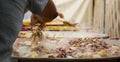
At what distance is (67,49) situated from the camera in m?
2.01

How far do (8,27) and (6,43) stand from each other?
0.05m

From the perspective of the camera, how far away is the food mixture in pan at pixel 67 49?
1.83 m

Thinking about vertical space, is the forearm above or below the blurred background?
below

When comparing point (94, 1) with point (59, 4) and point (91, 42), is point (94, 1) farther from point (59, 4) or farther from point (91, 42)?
point (91, 42)

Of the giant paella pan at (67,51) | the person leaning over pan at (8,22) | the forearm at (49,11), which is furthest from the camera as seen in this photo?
the giant paella pan at (67,51)

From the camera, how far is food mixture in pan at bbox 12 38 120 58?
1830 mm

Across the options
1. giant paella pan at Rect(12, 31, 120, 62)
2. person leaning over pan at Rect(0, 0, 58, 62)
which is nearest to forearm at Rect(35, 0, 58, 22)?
person leaning over pan at Rect(0, 0, 58, 62)

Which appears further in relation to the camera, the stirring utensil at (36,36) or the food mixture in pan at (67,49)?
the stirring utensil at (36,36)

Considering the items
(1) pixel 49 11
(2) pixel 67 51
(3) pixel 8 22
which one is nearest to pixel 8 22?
(3) pixel 8 22

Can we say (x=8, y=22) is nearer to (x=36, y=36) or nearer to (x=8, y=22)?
(x=8, y=22)

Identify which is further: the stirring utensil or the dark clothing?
the stirring utensil

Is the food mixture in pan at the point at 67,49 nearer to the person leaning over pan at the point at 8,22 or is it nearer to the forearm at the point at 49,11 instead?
the forearm at the point at 49,11

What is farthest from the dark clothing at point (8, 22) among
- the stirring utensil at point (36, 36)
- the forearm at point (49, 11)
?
the stirring utensil at point (36, 36)

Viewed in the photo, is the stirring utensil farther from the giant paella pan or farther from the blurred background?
the blurred background
